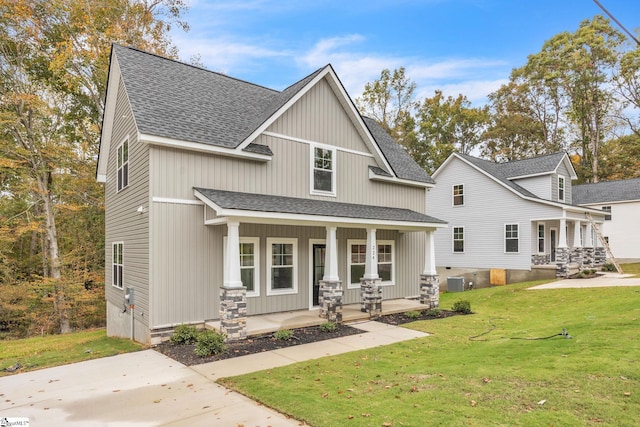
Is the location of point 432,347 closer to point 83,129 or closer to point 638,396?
point 638,396

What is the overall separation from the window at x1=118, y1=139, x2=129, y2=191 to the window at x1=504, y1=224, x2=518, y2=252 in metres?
18.4

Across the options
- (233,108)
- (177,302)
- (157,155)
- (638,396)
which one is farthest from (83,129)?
(638,396)

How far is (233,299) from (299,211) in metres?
2.69

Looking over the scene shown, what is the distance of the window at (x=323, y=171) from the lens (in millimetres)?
11887

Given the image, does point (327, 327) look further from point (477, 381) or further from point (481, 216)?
point (481, 216)

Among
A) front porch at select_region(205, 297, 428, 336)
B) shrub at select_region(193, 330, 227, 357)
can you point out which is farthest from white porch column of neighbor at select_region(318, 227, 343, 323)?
shrub at select_region(193, 330, 227, 357)

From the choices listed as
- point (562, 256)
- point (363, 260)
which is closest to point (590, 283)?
point (562, 256)

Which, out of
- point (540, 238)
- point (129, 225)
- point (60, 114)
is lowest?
point (540, 238)

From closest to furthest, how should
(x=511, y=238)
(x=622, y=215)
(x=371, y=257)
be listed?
1. (x=371, y=257)
2. (x=511, y=238)
3. (x=622, y=215)

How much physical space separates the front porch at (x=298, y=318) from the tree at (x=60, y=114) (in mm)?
12925

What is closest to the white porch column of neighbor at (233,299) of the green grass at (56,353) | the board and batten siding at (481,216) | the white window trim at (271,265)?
the white window trim at (271,265)

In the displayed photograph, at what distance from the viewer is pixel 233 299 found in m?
8.42

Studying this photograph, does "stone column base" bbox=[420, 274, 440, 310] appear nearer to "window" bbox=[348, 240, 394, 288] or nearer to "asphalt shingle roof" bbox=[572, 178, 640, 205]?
"window" bbox=[348, 240, 394, 288]

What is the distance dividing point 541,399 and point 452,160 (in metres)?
19.4
